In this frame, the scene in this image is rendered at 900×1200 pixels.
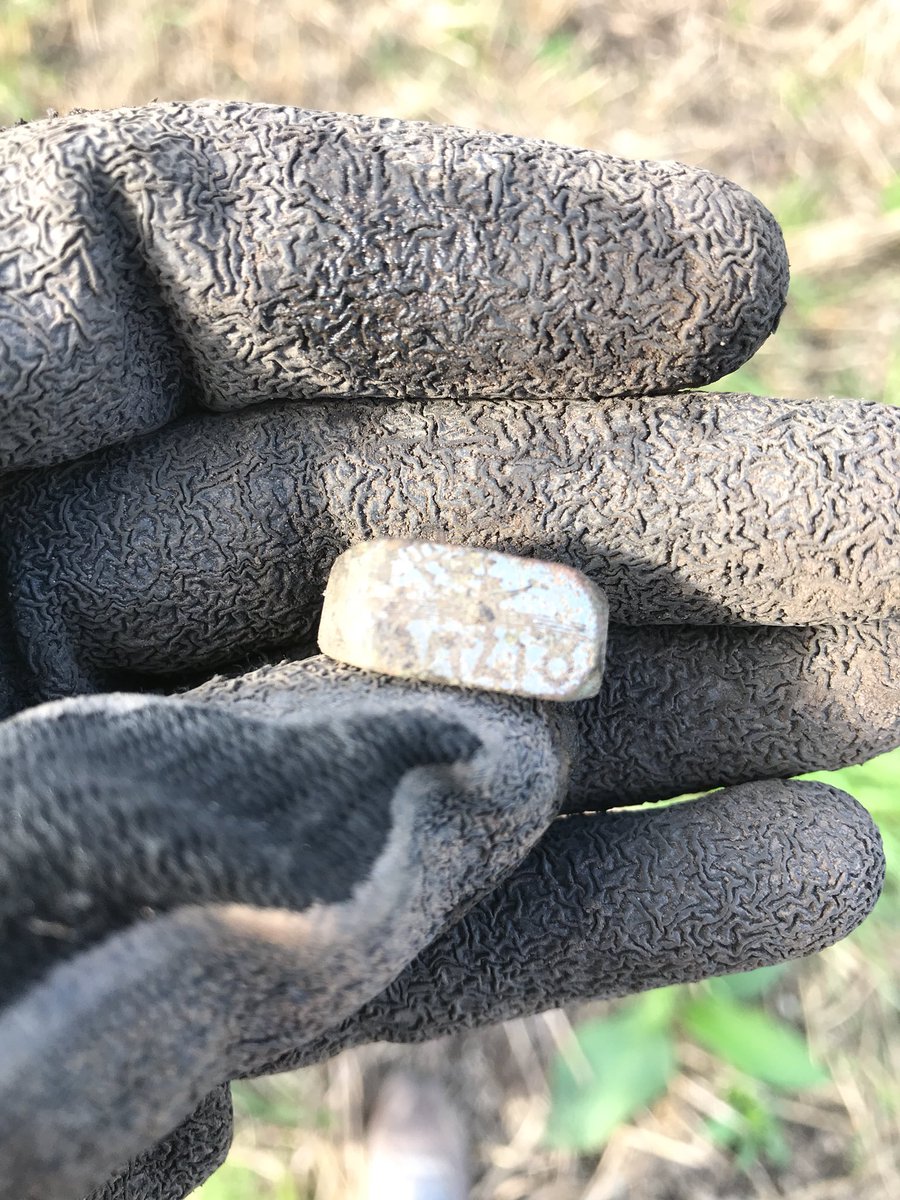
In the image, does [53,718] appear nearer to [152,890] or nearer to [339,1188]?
[152,890]

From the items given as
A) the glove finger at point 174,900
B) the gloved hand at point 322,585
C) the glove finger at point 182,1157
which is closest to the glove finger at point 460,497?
the gloved hand at point 322,585

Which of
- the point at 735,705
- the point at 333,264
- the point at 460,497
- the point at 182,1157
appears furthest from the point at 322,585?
the point at 182,1157

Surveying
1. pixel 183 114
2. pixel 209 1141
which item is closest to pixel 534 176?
pixel 183 114

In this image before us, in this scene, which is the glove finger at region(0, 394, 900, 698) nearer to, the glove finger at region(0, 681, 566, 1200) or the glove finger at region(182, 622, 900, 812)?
the glove finger at region(182, 622, 900, 812)

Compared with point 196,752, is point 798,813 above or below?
below

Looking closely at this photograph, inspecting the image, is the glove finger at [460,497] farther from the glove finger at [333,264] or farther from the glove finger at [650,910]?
the glove finger at [650,910]

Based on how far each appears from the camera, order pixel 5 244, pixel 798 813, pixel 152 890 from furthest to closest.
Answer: pixel 798 813
pixel 5 244
pixel 152 890

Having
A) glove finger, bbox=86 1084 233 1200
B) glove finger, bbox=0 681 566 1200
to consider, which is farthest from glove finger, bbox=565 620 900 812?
glove finger, bbox=86 1084 233 1200
